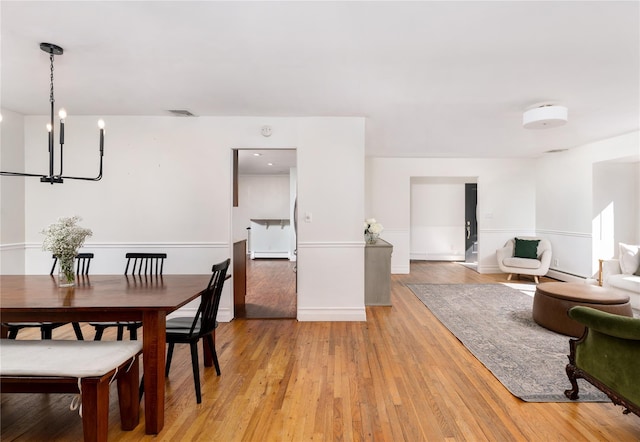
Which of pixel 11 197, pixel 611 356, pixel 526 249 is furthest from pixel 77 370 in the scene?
pixel 526 249

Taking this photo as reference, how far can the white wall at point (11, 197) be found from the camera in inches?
141

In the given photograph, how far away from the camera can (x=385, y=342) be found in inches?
128

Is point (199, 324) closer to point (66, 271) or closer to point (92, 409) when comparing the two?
point (92, 409)

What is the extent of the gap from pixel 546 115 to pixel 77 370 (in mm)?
4281

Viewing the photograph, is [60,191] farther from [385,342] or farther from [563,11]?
[563,11]

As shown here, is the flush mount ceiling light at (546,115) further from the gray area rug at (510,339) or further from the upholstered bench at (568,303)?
the gray area rug at (510,339)

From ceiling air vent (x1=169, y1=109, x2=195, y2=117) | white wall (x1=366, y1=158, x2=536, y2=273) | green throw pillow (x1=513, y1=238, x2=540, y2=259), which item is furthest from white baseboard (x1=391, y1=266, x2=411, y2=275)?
ceiling air vent (x1=169, y1=109, x2=195, y2=117)

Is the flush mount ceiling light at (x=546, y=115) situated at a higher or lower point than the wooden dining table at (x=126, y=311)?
higher

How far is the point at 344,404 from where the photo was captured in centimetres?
218

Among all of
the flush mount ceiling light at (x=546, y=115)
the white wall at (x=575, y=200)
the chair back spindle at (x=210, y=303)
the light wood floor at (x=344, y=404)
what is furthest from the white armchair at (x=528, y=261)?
the chair back spindle at (x=210, y=303)

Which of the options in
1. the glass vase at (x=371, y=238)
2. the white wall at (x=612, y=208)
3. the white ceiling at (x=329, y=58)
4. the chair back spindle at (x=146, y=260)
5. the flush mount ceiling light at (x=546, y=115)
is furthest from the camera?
the white wall at (x=612, y=208)

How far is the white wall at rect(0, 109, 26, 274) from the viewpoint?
3.59 meters

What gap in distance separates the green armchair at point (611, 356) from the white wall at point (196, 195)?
2181 millimetres

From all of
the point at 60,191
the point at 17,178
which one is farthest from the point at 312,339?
the point at 17,178
